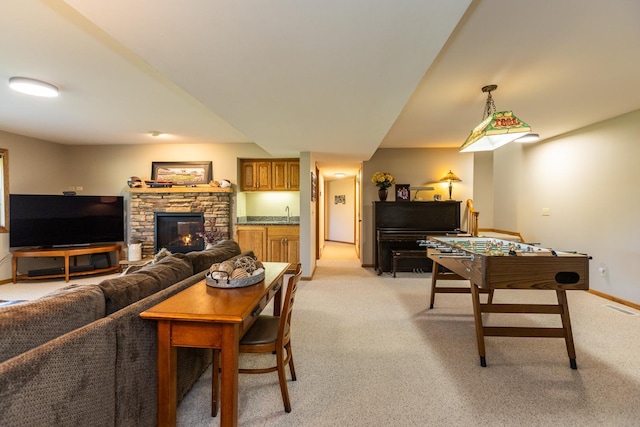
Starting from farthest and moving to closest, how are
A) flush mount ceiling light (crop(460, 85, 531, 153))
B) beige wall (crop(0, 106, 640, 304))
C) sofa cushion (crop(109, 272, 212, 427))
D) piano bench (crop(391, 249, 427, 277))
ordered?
piano bench (crop(391, 249, 427, 277)) < beige wall (crop(0, 106, 640, 304)) < flush mount ceiling light (crop(460, 85, 531, 153)) < sofa cushion (crop(109, 272, 212, 427))

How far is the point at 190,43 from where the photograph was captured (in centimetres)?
161

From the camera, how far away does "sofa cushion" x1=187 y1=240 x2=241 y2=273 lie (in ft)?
7.25

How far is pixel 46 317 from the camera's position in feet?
3.58

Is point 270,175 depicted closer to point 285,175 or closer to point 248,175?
point 285,175

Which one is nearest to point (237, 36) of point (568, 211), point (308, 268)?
point (308, 268)

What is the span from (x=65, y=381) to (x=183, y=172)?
494 centimetres

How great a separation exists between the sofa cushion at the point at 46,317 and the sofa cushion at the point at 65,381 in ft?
0.29

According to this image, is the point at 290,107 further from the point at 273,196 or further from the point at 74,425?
the point at 273,196

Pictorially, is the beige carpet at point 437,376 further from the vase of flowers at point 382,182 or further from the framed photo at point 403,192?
the framed photo at point 403,192

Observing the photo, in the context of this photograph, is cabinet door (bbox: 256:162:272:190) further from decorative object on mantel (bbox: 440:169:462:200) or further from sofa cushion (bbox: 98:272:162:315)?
sofa cushion (bbox: 98:272:162:315)

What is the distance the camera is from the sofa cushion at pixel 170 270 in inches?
68.8

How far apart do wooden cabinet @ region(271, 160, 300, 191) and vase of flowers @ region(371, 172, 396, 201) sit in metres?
1.49

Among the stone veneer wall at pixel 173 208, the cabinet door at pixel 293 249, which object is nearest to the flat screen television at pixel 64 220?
the stone veneer wall at pixel 173 208

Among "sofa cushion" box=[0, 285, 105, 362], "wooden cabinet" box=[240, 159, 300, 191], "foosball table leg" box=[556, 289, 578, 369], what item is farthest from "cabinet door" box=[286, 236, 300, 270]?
"sofa cushion" box=[0, 285, 105, 362]
